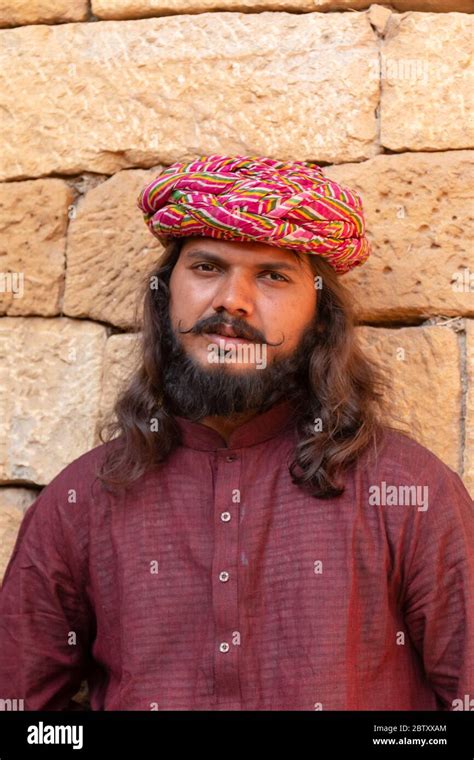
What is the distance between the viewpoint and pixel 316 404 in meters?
3.04

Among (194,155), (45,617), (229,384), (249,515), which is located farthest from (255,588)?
(194,155)

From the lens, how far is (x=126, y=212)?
362cm

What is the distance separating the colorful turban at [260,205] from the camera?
2.90 metres

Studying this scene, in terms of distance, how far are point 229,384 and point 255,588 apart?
0.58m

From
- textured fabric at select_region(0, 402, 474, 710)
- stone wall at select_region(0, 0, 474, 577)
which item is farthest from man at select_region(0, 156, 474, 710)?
stone wall at select_region(0, 0, 474, 577)

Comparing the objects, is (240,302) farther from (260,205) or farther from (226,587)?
(226,587)

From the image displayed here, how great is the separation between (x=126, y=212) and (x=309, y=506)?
135cm

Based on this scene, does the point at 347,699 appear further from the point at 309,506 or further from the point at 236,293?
the point at 236,293

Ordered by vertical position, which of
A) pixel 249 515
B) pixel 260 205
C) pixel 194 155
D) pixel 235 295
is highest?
pixel 194 155

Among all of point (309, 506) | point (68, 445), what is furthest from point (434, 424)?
point (68, 445)

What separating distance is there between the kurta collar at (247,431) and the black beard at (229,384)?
0.08 ft

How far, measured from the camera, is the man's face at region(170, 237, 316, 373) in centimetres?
294

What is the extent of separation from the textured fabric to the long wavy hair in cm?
5

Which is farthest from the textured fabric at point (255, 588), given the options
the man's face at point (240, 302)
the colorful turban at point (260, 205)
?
the colorful turban at point (260, 205)
